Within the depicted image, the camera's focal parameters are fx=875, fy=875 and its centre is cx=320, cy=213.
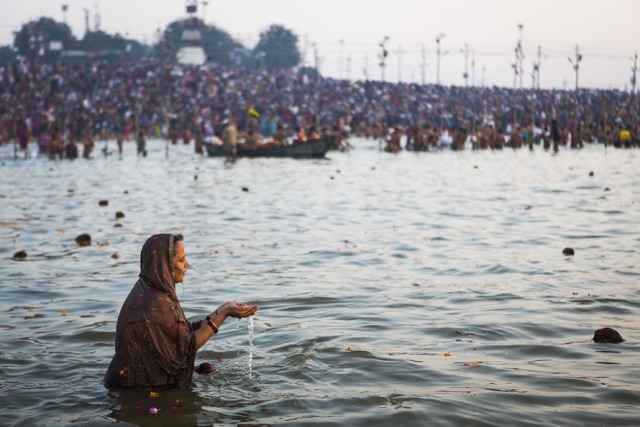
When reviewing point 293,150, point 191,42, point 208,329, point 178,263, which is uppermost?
point 191,42

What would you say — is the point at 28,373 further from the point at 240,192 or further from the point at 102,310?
the point at 240,192

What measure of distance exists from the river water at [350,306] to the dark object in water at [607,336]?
0.12 metres

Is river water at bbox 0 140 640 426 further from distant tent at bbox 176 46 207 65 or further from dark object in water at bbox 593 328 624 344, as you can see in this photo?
distant tent at bbox 176 46 207 65

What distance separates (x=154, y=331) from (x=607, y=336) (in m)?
3.67

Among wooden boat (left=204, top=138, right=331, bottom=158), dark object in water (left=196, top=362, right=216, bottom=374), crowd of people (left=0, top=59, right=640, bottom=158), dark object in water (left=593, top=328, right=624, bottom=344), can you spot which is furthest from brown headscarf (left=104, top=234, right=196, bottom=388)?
crowd of people (left=0, top=59, right=640, bottom=158)

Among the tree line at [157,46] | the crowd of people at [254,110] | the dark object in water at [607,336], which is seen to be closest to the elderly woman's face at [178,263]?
the dark object in water at [607,336]

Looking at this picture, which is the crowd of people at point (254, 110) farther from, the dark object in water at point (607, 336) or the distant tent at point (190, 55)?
the distant tent at point (190, 55)

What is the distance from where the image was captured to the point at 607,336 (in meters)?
6.98

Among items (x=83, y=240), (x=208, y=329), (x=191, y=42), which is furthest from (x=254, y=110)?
(x=191, y=42)

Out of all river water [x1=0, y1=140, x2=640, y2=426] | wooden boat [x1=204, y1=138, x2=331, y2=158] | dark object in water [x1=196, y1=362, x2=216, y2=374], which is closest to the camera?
river water [x1=0, y1=140, x2=640, y2=426]

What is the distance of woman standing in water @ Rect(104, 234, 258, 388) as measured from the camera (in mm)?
5391

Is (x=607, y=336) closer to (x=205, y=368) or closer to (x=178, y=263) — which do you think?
(x=205, y=368)

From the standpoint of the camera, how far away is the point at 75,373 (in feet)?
21.5

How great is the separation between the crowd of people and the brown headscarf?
31.8 metres
